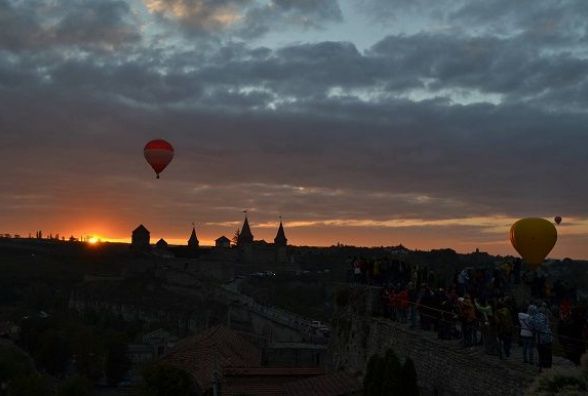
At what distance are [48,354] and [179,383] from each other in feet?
126

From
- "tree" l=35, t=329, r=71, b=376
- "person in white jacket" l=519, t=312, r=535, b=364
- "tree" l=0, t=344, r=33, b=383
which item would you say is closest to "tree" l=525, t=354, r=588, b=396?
"person in white jacket" l=519, t=312, r=535, b=364

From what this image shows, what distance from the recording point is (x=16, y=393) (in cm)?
3844

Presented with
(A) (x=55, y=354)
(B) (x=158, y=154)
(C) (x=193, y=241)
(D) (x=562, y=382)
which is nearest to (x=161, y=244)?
(C) (x=193, y=241)

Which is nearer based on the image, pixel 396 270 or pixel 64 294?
pixel 396 270

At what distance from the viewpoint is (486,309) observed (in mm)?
14219

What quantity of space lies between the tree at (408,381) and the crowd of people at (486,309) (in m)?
1.29

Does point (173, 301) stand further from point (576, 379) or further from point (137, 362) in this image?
point (576, 379)

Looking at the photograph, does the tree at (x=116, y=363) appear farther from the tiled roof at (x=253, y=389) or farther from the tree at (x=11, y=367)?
the tiled roof at (x=253, y=389)

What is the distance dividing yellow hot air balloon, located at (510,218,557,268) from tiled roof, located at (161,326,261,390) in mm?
11493

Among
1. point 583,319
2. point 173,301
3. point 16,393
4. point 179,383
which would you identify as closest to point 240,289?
point 173,301

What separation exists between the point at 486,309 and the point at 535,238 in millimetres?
6107

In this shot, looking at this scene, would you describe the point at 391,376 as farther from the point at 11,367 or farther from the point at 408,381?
the point at 11,367

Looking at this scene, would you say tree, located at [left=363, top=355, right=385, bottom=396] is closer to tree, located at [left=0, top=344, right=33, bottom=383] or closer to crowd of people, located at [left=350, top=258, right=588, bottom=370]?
crowd of people, located at [left=350, top=258, right=588, bottom=370]

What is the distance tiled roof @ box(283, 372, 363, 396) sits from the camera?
1872cm
